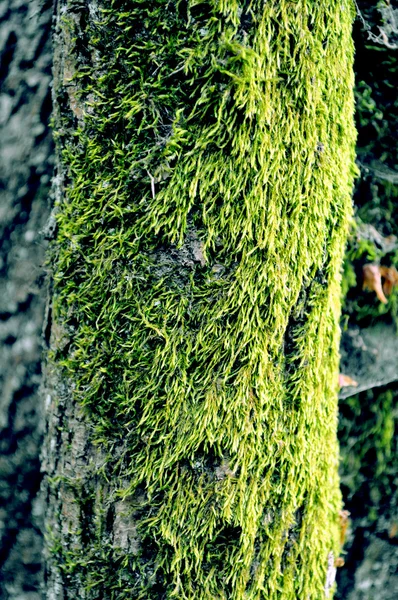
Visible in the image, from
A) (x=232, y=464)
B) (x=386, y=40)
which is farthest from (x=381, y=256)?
(x=232, y=464)

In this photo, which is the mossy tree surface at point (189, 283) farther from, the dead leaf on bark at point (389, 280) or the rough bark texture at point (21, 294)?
the dead leaf on bark at point (389, 280)

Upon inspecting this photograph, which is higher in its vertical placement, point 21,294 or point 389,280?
point 389,280

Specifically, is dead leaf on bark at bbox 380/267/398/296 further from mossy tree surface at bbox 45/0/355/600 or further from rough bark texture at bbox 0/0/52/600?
rough bark texture at bbox 0/0/52/600

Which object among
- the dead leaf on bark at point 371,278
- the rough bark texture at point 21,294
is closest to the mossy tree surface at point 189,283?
the rough bark texture at point 21,294

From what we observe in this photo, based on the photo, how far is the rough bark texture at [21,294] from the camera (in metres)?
1.79

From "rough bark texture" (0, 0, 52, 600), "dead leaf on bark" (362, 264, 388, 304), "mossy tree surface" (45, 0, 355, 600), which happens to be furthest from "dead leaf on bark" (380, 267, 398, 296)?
"rough bark texture" (0, 0, 52, 600)

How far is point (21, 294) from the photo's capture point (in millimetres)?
1852

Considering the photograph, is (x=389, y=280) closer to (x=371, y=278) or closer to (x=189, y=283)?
(x=371, y=278)

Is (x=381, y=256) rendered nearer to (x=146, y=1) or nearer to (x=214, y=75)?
(x=214, y=75)

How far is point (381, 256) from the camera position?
6.48 ft

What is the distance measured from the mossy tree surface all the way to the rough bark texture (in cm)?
67

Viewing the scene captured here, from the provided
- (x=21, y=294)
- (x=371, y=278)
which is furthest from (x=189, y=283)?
(x=371, y=278)

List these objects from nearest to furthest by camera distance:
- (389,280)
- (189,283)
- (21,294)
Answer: (189,283)
(21,294)
(389,280)

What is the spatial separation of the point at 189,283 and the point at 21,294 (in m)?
1.02
